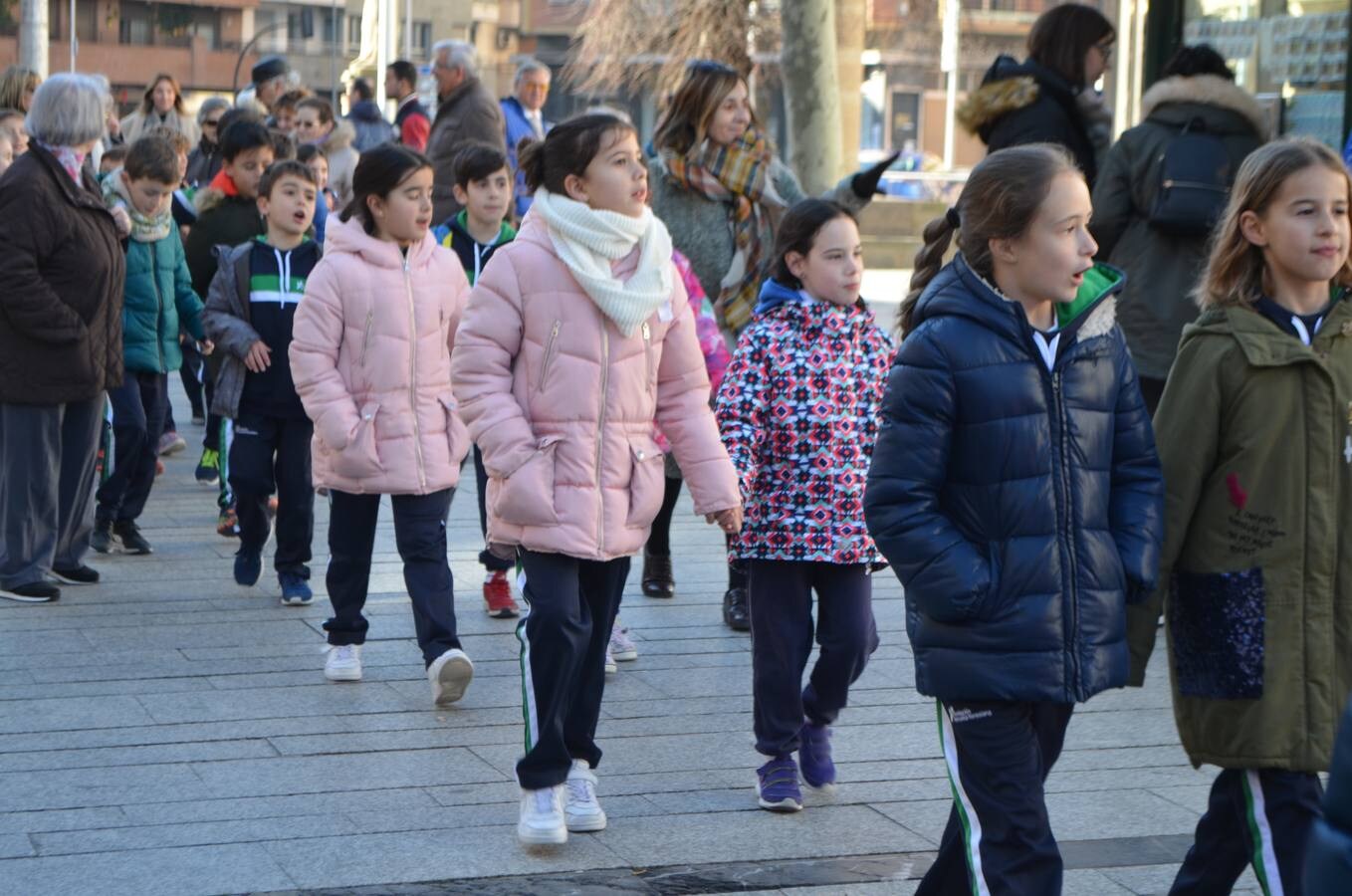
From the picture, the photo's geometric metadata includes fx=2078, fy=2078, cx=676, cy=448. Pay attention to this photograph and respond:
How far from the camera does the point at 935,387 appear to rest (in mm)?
3936

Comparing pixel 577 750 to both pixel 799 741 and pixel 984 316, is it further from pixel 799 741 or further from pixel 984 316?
pixel 984 316

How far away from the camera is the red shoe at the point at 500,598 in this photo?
800cm

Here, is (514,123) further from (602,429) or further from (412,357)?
(602,429)

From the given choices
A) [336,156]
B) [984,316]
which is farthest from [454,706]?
[336,156]

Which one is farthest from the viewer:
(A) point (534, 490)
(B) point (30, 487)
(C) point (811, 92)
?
(C) point (811, 92)

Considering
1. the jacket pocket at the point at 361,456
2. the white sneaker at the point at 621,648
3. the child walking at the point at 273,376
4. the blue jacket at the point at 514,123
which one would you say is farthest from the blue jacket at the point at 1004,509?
the blue jacket at the point at 514,123

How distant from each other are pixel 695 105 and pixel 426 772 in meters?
3.06

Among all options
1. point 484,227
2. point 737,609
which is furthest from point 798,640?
A: point 484,227

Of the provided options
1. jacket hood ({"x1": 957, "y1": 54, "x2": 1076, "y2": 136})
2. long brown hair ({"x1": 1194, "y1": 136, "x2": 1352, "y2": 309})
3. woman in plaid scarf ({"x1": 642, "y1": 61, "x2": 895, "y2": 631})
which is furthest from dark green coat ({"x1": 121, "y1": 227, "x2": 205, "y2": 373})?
long brown hair ({"x1": 1194, "y1": 136, "x2": 1352, "y2": 309})

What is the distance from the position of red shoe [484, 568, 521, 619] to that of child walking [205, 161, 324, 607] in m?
0.77

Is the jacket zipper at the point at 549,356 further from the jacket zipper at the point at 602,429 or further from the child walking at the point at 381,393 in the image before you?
the child walking at the point at 381,393

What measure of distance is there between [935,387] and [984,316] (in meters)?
0.17

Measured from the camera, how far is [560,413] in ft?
16.8

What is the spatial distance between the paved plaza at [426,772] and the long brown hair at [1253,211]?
1458 mm
